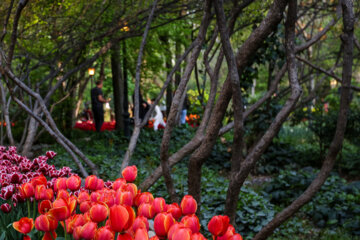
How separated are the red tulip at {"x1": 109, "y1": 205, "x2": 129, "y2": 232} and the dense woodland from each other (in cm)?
125

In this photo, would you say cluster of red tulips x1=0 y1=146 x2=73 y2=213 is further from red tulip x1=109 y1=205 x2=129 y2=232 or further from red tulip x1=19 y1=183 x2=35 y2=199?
red tulip x1=109 y1=205 x2=129 y2=232

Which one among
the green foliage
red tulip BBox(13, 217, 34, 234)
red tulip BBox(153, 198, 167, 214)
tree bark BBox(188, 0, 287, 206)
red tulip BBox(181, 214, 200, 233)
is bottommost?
the green foliage

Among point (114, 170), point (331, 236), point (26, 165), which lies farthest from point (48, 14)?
point (331, 236)

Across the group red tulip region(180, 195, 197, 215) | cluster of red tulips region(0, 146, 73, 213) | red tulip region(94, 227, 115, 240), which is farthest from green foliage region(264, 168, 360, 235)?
red tulip region(94, 227, 115, 240)

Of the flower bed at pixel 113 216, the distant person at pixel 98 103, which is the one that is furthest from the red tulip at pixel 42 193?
the distant person at pixel 98 103

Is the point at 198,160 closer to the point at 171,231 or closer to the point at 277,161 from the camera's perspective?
the point at 171,231

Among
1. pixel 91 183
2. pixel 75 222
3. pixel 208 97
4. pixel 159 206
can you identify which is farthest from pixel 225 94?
pixel 75 222

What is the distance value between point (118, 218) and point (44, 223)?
0.92 ft

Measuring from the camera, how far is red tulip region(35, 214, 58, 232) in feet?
3.69

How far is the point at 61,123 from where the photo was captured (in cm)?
1023

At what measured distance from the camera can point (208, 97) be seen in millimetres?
2986

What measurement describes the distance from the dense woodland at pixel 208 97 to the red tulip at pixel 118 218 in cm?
125

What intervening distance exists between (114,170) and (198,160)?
394cm

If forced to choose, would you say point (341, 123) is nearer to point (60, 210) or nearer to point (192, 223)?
point (192, 223)
